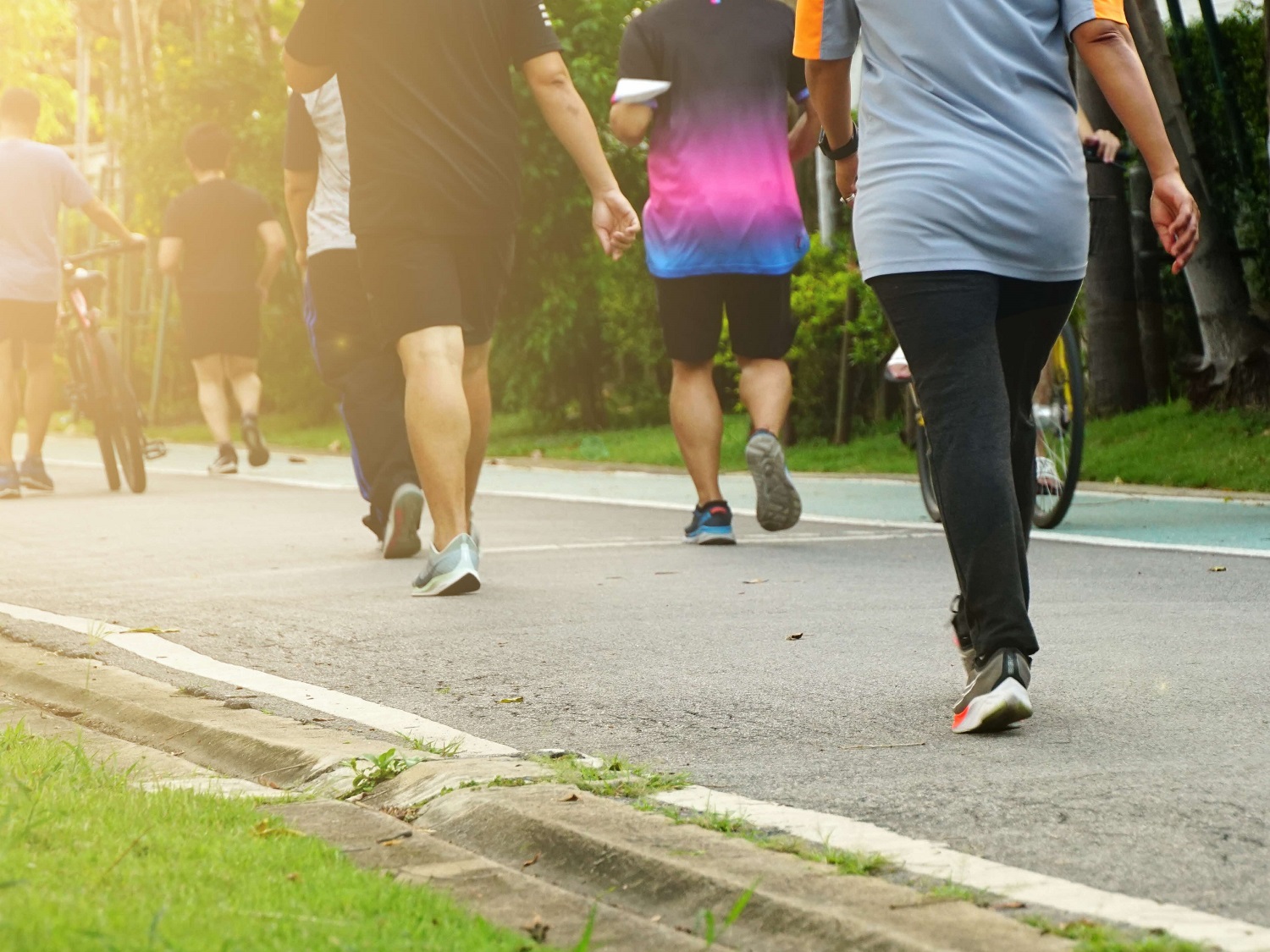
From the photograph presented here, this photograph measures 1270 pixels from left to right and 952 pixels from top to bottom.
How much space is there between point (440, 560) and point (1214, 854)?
3.55m

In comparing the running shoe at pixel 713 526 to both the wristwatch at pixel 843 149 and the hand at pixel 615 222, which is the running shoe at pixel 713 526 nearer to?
the hand at pixel 615 222

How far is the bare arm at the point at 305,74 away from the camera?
20.3 ft

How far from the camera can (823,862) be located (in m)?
2.62

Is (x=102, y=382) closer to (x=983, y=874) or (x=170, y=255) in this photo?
(x=170, y=255)

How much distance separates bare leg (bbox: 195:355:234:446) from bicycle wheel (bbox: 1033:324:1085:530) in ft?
23.9

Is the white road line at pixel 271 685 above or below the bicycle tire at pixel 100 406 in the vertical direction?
below

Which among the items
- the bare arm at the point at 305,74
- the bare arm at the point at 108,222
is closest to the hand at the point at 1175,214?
the bare arm at the point at 305,74

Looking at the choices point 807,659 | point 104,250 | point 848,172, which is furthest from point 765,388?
point 104,250

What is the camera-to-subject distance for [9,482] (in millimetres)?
11156

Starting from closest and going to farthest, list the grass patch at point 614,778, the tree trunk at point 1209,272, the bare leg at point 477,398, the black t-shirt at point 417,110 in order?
the grass patch at point 614,778 < the black t-shirt at point 417,110 < the bare leg at point 477,398 < the tree trunk at point 1209,272

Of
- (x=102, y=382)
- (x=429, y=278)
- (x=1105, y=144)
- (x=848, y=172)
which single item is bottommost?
(x=102, y=382)

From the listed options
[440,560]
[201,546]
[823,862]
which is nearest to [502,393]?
[201,546]

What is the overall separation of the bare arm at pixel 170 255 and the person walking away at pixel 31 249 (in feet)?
5.31

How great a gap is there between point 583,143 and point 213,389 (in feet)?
26.7
